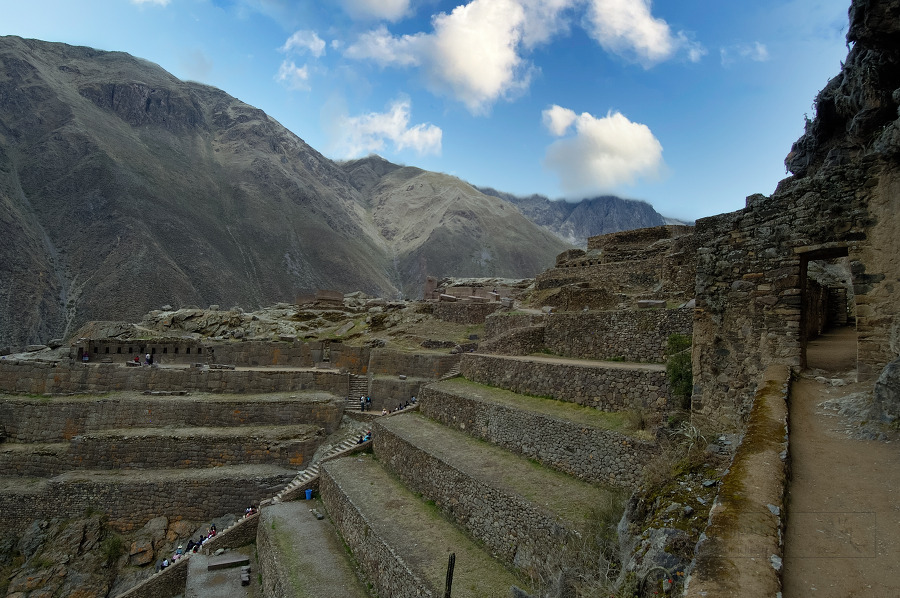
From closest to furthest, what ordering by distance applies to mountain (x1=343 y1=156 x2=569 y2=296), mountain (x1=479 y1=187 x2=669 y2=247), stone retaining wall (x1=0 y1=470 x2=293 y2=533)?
stone retaining wall (x1=0 y1=470 x2=293 y2=533) < mountain (x1=343 y1=156 x2=569 y2=296) < mountain (x1=479 y1=187 x2=669 y2=247)

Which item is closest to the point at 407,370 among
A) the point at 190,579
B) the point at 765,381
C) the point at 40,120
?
the point at 190,579

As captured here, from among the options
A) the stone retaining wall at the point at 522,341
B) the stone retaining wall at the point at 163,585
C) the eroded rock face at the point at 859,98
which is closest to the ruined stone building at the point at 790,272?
the eroded rock face at the point at 859,98

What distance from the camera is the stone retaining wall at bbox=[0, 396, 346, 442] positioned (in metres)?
20.1

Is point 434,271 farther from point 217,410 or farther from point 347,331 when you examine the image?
point 217,410

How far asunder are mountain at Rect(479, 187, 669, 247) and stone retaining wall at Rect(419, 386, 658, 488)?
432ft

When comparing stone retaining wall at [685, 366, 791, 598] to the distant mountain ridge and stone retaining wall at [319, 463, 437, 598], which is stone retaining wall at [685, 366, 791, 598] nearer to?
stone retaining wall at [319, 463, 437, 598]

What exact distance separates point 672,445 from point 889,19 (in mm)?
13706

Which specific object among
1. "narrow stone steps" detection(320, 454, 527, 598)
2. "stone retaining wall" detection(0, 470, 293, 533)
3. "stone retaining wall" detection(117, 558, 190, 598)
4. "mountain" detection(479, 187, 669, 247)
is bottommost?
"stone retaining wall" detection(117, 558, 190, 598)

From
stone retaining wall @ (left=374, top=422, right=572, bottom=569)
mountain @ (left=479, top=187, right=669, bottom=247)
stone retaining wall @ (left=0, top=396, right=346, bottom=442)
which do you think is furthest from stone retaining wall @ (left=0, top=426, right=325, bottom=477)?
mountain @ (left=479, top=187, right=669, bottom=247)

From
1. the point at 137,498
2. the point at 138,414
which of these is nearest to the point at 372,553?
the point at 137,498

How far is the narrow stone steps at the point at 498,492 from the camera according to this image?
8852 millimetres

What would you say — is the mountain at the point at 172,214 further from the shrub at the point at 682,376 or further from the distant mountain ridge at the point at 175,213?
the shrub at the point at 682,376

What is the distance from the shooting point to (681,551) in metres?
3.64

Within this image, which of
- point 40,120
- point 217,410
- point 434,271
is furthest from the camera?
point 434,271
